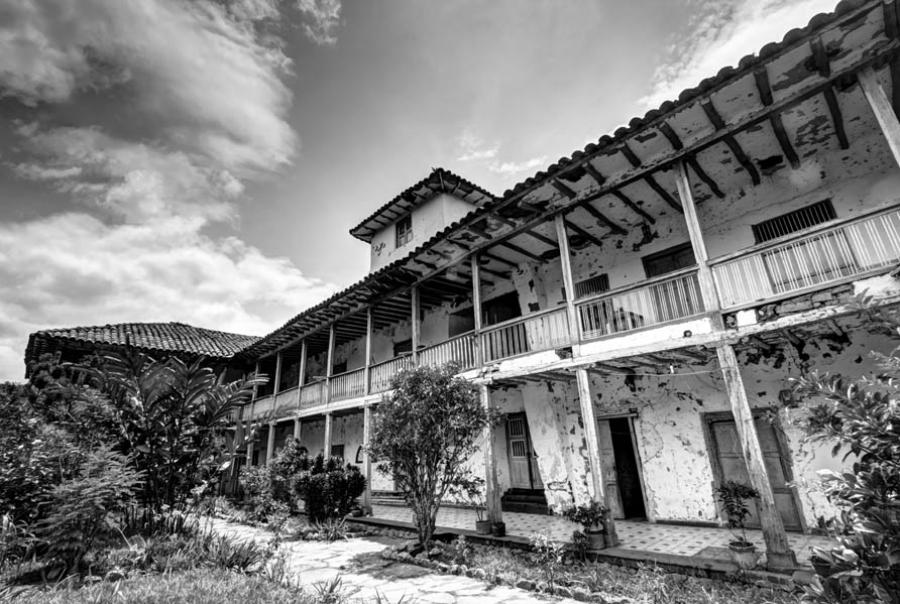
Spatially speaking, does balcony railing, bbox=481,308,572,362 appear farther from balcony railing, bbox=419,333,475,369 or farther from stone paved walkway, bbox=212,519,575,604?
stone paved walkway, bbox=212,519,575,604

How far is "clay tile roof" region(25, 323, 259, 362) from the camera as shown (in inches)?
596

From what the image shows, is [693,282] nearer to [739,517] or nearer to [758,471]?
[758,471]

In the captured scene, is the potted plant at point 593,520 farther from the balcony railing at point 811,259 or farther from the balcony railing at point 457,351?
the balcony railing at point 457,351

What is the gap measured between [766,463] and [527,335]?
4.85 metres

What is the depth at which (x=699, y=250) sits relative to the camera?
666 centimetres

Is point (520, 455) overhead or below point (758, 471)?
overhead

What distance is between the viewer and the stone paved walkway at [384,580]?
15.8ft

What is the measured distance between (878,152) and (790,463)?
536cm

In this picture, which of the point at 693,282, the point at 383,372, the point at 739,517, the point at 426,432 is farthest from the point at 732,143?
the point at 383,372

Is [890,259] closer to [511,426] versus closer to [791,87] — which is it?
[791,87]

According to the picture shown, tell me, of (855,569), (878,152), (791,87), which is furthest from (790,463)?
(855,569)

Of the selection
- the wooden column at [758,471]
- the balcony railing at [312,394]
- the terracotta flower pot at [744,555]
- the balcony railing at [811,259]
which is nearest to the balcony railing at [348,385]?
the balcony railing at [312,394]

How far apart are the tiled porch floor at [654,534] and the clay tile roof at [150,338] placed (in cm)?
1285

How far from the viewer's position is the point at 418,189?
15305 mm
